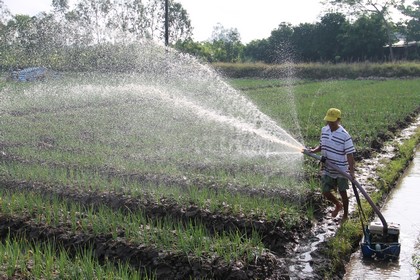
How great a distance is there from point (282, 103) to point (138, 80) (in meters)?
7.99

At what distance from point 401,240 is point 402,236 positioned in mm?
143

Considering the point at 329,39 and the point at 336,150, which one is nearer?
the point at 336,150

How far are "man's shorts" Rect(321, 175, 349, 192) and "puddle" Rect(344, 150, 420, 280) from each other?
0.86m

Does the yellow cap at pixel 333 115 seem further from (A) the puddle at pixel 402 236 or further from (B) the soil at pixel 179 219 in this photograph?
(A) the puddle at pixel 402 236

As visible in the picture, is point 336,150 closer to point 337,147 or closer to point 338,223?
point 337,147

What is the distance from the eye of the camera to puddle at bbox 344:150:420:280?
5.39 meters

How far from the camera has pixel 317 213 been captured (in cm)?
705

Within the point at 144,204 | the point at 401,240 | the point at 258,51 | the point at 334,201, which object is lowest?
the point at 401,240

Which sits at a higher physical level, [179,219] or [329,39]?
[329,39]

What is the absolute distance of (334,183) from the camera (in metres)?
6.45

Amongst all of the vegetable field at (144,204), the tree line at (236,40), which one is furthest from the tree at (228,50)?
the vegetable field at (144,204)

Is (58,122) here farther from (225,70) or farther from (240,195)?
(225,70)

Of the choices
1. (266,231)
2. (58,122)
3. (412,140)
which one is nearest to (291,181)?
(266,231)

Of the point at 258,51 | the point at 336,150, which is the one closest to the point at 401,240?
the point at 336,150
